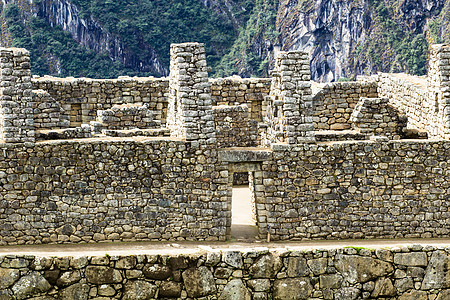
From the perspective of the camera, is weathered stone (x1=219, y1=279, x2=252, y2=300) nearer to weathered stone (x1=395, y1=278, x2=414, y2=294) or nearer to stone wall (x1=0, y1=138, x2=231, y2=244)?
weathered stone (x1=395, y1=278, x2=414, y2=294)

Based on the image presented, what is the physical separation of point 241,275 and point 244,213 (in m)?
12.0

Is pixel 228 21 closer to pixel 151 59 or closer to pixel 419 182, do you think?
pixel 151 59

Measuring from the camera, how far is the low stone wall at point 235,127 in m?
24.0

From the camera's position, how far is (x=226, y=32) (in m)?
142

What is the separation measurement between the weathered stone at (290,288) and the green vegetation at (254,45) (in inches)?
4459

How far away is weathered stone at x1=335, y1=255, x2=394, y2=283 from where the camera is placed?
32.3 ft

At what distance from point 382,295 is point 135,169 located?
9.39 m

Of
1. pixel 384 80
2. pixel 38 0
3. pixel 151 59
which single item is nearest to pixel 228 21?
pixel 151 59

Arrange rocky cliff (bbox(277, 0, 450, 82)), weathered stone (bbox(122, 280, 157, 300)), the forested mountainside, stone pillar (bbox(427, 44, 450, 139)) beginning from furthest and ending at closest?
the forested mountainside, rocky cliff (bbox(277, 0, 450, 82)), stone pillar (bbox(427, 44, 450, 139)), weathered stone (bbox(122, 280, 157, 300))

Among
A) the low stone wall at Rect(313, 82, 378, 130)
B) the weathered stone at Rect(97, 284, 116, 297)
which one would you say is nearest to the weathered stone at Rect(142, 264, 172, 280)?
the weathered stone at Rect(97, 284, 116, 297)

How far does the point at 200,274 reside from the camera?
969 cm

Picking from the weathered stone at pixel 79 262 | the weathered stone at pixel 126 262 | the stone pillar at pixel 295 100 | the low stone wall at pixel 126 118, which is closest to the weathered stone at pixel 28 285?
the weathered stone at pixel 79 262

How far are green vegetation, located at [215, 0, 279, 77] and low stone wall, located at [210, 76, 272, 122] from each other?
318 feet

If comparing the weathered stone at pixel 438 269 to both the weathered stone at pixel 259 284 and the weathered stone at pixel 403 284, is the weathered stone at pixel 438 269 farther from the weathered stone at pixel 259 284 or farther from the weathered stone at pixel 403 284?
the weathered stone at pixel 259 284
